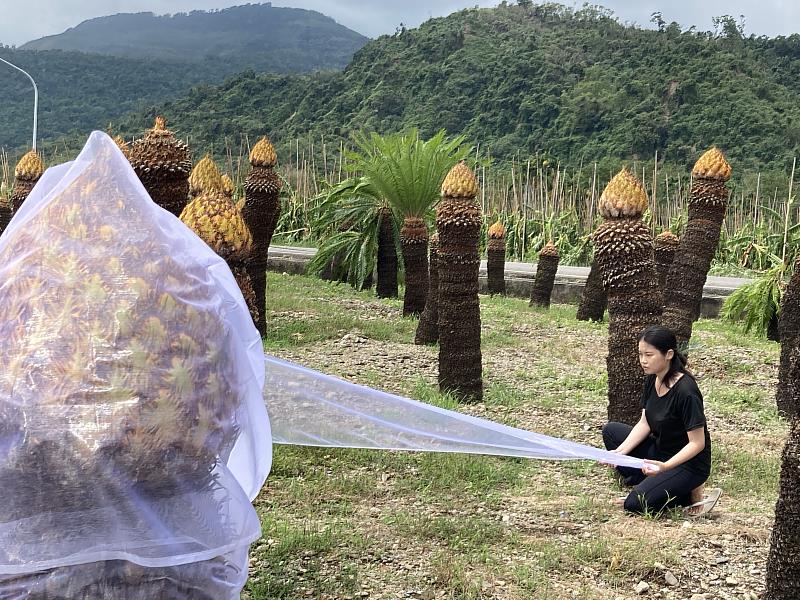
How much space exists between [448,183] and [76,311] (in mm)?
4917

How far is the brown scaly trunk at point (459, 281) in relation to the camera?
6477 millimetres

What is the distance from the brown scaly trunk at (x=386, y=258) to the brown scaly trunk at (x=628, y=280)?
6.91 meters

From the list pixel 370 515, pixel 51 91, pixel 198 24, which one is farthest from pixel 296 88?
pixel 198 24

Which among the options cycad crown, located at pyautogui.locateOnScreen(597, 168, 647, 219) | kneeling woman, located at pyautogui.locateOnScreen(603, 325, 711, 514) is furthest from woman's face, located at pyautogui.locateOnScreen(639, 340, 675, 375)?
cycad crown, located at pyautogui.locateOnScreen(597, 168, 647, 219)

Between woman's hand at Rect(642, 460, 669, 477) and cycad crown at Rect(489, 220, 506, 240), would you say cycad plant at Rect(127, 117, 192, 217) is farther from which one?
cycad crown at Rect(489, 220, 506, 240)

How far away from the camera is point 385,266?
12477mm

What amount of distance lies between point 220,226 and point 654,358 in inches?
91.1

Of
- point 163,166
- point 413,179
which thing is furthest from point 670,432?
point 413,179

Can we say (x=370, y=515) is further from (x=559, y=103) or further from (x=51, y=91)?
(x=51, y=91)

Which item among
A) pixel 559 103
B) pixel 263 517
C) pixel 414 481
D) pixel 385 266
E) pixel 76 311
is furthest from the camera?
pixel 559 103

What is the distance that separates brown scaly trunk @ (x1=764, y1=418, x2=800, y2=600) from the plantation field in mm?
484

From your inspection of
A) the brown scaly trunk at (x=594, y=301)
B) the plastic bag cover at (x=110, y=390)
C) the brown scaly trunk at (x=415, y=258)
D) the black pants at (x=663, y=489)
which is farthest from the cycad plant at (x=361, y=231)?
the plastic bag cover at (x=110, y=390)

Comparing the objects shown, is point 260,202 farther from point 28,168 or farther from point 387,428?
point 387,428

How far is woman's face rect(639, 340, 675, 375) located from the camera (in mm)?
4254
